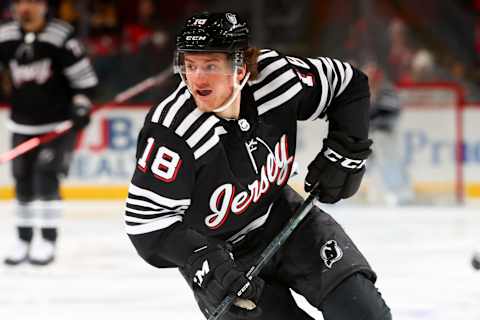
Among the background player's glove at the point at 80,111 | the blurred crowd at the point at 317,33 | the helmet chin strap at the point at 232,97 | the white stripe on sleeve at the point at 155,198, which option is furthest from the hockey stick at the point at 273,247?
the blurred crowd at the point at 317,33

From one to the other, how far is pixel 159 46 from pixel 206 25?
5.19m

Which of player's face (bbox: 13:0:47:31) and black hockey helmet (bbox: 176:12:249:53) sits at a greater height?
black hockey helmet (bbox: 176:12:249:53)

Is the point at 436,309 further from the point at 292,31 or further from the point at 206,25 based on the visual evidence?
the point at 292,31

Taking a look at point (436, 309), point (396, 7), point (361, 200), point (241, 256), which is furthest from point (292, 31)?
point (241, 256)

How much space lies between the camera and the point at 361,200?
665cm

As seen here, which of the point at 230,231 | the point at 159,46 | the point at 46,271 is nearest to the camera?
the point at 230,231

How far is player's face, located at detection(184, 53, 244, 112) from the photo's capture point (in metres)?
2.13

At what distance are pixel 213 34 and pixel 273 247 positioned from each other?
0.50 m

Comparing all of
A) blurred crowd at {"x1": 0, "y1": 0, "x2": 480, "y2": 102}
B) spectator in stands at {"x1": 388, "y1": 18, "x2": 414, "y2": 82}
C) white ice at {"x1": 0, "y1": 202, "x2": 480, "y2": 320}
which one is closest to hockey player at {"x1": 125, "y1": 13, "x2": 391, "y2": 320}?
white ice at {"x1": 0, "y1": 202, "x2": 480, "y2": 320}

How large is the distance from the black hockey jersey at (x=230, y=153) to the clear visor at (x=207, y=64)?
0.28 feet

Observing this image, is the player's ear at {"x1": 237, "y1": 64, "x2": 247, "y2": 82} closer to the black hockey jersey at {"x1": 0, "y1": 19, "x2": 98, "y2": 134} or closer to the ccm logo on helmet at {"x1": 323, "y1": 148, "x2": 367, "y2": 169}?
the ccm logo on helmet at {"x1": 323, "y1": 148, "x2": 367, "y2": 169}

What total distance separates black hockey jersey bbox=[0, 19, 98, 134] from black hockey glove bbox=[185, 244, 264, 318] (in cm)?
262

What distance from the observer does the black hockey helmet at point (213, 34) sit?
213 centimetres

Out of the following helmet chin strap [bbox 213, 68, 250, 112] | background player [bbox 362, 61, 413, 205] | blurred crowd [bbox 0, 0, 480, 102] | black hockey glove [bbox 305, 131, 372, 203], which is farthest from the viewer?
blurred crowd [bbox 0, 0, 480, 102]
